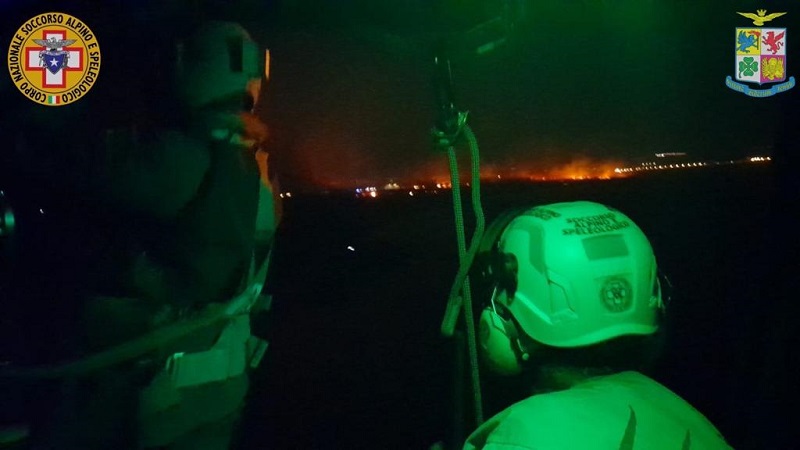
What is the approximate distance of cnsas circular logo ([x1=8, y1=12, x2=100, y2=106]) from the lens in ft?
6.26

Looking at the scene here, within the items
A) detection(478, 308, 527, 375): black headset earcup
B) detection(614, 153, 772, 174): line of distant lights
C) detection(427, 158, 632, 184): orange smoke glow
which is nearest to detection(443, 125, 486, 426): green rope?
detection(478, 308, 527, 375): black headset earcup

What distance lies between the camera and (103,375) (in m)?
1.68

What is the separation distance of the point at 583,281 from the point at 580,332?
10 cm

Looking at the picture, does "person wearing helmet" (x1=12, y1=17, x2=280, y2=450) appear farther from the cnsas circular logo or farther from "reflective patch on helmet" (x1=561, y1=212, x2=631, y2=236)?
"reflective patch on helmet" (x1=561, y1=212, x2=631, y2=236)

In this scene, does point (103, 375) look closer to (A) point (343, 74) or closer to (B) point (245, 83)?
(B) point (245, 83)

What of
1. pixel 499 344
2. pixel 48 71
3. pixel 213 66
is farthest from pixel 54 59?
pixel 499 344

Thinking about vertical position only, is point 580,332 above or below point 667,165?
below

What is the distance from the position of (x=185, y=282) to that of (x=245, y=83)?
56cm

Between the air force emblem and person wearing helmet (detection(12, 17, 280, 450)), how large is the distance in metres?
1.58

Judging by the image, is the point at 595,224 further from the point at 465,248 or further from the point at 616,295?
the point at 465,248

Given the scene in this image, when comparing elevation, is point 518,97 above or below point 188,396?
above

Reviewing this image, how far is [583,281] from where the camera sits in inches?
48.8

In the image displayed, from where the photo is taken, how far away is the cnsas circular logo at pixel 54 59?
1.91 meters

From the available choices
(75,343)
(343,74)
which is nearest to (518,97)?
(343,74)
